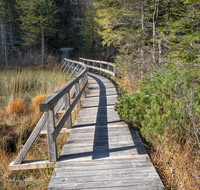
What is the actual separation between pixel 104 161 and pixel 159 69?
353 centimetres

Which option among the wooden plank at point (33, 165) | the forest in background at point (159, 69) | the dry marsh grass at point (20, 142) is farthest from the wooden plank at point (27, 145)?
the forest in background at point (159, 69)

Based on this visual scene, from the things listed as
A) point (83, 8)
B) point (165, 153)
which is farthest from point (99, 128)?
point (83, 8)

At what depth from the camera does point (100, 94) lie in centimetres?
809

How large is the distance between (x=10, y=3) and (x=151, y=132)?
32.8 metres

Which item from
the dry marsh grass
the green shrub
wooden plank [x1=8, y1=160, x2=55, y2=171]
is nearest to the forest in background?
the green shrub

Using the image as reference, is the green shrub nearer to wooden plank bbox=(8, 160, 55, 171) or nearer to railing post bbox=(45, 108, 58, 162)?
railing post bbox=(45, 108, 58, 162)

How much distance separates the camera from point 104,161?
123 inches

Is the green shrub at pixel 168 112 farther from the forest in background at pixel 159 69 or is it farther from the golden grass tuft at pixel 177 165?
the golden grass tuft at pixel 177 165

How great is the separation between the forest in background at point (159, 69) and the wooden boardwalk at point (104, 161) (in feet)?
0.88

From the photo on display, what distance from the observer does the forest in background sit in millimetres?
2867

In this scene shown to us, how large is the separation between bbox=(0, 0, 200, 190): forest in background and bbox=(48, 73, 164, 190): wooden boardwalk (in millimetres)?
268


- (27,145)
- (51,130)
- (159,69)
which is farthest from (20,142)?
(159,69)

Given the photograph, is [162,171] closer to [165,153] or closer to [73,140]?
[165,153]

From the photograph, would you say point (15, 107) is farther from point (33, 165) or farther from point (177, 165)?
point (177, 165)
